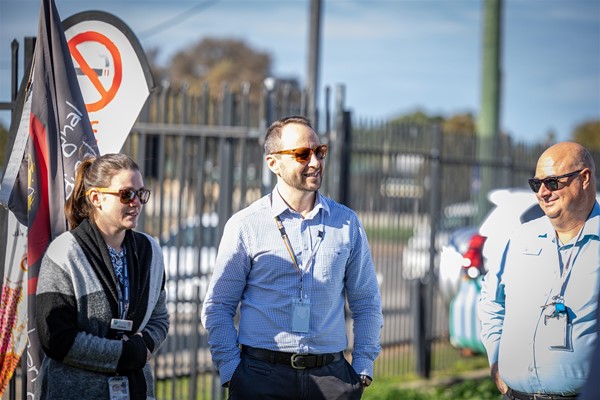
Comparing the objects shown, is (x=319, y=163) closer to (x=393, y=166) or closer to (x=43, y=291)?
(x=43, y=291)

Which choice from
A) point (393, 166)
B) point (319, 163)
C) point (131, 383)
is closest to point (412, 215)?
point (393, 166)

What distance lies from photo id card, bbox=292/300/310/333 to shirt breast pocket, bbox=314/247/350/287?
152 millimetres

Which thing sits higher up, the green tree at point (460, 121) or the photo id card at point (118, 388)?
the green tree at point (460, 121)

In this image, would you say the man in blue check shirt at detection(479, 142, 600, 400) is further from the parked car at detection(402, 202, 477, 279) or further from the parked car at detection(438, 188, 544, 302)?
the parked car at detection(402, 202, 477, 279)

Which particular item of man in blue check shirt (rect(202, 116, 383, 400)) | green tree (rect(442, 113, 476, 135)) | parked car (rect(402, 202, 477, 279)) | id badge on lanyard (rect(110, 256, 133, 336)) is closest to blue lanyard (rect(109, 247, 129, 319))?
id badge on lanyard (rect(110, 256, 133, 336))

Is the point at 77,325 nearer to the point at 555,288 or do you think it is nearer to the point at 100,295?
the point at 100,295

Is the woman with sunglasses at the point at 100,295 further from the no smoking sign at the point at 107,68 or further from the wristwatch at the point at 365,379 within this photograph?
the wristwatch at the point at 365,379

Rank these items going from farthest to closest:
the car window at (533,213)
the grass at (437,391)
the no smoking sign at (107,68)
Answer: the grass at (437,391) < the car window at (533,213) < the no smoking sign at (107,68)

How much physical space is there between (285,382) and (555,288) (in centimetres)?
129

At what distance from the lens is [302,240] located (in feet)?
13.5

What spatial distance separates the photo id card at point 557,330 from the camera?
3.91 m

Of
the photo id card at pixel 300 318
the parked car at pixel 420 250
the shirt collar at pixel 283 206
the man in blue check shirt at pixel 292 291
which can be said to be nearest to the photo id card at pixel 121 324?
the man in blue check shirt at pixel 292 291

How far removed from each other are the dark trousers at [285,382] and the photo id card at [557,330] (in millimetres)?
939

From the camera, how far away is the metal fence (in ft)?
22.5
